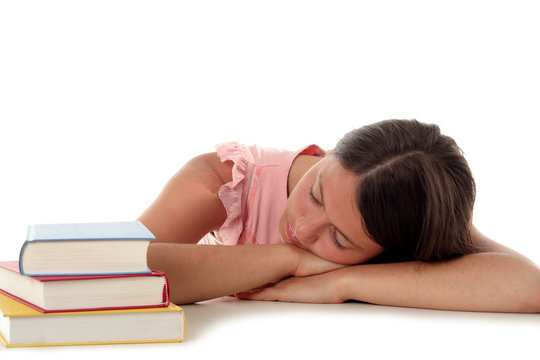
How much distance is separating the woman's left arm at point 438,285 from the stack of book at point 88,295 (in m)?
0.55

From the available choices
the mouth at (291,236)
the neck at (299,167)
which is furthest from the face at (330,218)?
the neck at (299,167)

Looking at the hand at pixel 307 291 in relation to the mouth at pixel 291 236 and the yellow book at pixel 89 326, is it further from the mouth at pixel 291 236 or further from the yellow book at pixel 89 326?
the yellow book at pixel 89 326

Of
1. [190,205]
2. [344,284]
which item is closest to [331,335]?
[344,284]

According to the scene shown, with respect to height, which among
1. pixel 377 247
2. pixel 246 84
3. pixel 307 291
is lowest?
pixel 307 291

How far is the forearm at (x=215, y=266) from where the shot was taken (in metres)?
1.62

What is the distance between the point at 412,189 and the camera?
167 centimetres

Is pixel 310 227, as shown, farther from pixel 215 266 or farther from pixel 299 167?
pixel 299 167

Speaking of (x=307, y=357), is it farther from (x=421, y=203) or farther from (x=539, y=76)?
(x=539, y=76)

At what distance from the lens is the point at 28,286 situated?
4.25 ft

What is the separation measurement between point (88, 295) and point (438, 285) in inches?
33.0

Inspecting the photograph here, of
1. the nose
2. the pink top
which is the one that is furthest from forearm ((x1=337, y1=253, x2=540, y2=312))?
the pink top

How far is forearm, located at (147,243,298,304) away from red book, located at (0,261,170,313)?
0.97 ft

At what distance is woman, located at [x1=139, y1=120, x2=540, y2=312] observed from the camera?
5.46 feet

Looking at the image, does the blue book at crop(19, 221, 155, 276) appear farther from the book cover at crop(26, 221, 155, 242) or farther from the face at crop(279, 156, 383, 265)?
the face at crop(279, 156, 383, 265)
